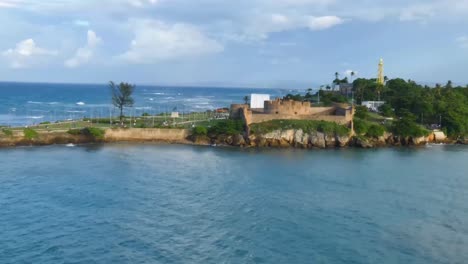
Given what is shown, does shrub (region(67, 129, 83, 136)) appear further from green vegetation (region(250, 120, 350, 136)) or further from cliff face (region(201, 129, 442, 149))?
green vegetation (region(250, 120, 350, 136))

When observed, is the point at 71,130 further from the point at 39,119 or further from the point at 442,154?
the point at 442,154

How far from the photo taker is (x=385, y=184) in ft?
111

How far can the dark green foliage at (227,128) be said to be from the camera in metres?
51.7

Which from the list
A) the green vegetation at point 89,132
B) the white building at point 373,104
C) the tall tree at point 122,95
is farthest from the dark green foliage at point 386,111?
the green vegetation at point 89,132

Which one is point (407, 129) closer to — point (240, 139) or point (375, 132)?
point (375, 132)

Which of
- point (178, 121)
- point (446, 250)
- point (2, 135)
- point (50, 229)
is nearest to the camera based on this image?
point (446, 250)

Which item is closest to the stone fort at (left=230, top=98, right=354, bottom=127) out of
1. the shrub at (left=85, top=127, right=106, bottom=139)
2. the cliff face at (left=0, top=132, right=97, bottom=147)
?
the shrub at (left=85, top=127, right=106, bottom=139)

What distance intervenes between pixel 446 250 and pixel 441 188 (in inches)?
493

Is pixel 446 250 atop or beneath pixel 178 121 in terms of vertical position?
beneath

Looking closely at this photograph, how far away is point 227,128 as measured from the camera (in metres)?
51.9

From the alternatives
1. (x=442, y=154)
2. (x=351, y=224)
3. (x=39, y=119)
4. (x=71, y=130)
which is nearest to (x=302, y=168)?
(x=351, y=224)

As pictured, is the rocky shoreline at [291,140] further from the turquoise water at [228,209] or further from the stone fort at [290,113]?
the turquoise water at [228,209]

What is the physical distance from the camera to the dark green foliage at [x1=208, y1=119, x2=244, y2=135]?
51.7m

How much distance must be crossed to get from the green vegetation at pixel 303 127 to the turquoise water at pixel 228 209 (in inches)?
333
